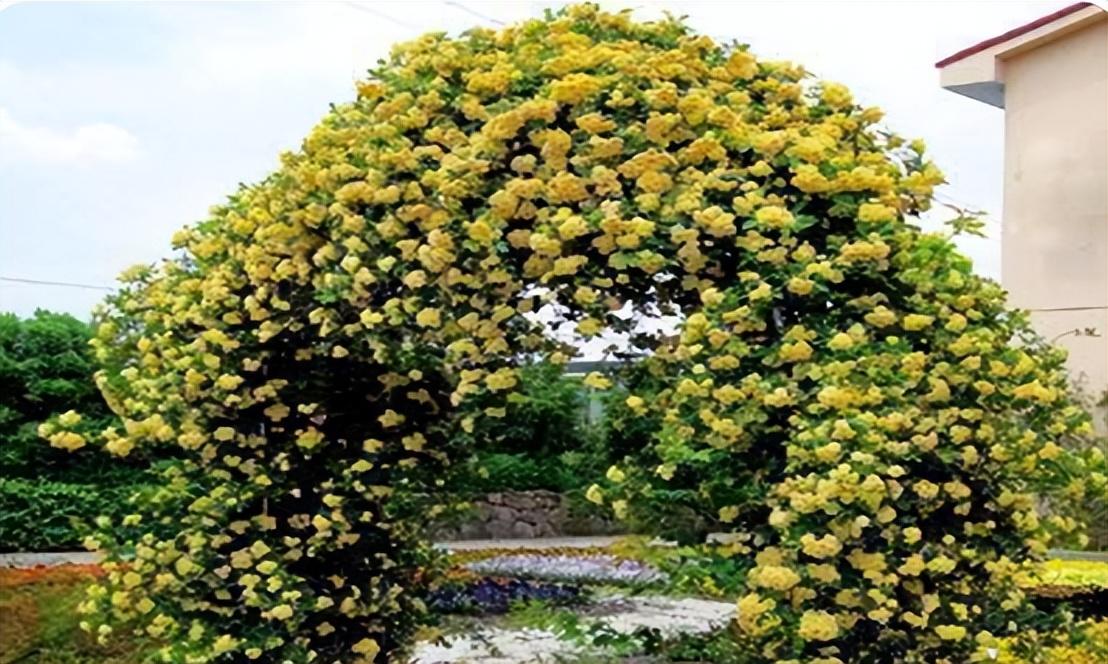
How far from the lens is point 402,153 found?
2.70 meters

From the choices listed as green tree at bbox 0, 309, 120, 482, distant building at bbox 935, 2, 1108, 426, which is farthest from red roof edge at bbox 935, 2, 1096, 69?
green tree at bbox 0, 309, 120, 482

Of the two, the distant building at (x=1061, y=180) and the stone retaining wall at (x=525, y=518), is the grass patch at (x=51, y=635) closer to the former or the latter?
the stone retaining wall at (x=525, y=518)

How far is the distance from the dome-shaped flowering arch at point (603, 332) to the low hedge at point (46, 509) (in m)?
5.55

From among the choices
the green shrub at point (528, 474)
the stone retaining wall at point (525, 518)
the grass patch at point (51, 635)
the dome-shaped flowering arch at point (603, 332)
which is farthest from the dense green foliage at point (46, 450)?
the dome-shaped flowering arch at point (603, 332)

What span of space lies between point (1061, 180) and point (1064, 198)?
0.12 meters

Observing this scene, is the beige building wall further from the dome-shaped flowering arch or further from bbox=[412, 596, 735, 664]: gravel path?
the dome-shaped flowering arch

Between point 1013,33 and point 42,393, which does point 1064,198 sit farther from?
point 42,393

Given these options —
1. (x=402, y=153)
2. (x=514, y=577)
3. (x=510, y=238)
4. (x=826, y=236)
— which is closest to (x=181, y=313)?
(x=402, y=153)

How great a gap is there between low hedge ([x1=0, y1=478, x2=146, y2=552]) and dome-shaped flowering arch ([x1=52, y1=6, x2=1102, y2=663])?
18.2 feet

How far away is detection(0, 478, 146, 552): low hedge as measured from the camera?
27.2 ft

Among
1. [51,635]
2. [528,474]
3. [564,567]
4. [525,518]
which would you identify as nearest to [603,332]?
[51,635]

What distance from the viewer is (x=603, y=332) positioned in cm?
263

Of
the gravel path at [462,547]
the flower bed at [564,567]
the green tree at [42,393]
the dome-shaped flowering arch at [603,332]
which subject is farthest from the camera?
the green tree at [42,393]

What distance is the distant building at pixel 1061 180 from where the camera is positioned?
8461 mm
